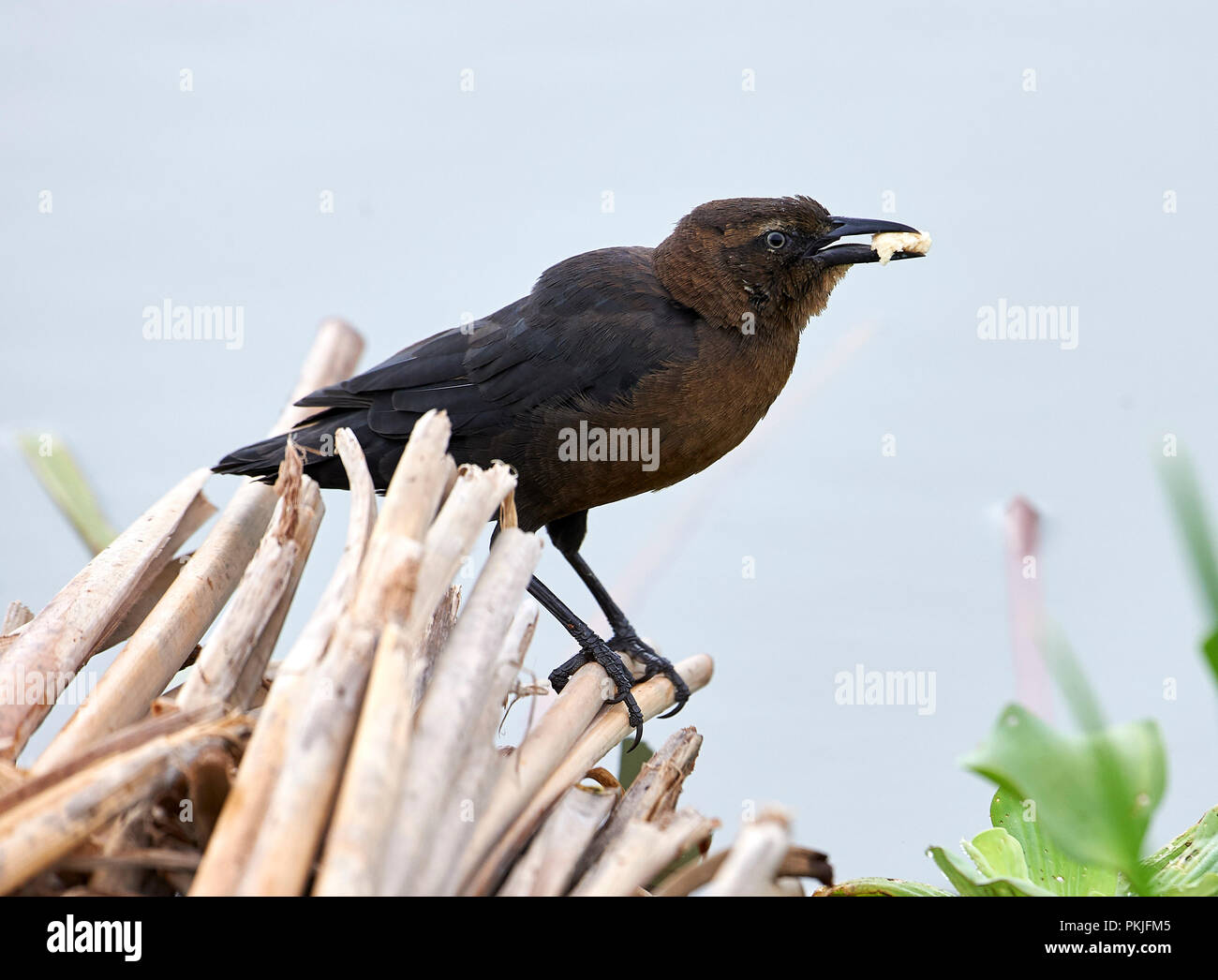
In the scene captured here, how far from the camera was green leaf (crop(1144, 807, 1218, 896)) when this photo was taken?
4.81 ft

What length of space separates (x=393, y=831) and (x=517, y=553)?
42 centimetres

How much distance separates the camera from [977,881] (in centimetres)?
146

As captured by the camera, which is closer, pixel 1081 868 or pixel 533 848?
pixel 533 848

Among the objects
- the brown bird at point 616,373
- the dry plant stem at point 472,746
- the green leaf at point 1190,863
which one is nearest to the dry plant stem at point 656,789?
the dry plant stem at point 472,746

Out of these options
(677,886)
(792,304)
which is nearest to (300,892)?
(677,886)

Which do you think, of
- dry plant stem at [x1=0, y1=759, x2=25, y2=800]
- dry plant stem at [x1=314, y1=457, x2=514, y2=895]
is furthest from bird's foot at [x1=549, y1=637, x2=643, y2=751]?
dry plant stem at [x1=0, y1=759, x2=25, y2=800]

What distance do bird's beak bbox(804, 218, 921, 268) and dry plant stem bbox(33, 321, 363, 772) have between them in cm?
117

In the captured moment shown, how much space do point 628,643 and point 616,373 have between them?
58 cm

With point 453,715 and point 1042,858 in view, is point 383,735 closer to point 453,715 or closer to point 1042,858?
point 453,715

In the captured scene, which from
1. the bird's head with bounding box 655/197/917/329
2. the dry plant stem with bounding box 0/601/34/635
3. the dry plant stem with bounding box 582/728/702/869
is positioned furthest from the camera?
the bird's head with bounding box 655/197/917/329

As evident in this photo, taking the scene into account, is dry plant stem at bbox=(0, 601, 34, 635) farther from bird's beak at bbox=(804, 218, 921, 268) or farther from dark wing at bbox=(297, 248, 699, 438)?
bird's beak at bbox=(804, 218, 921, 268)

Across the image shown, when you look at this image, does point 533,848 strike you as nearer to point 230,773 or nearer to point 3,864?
point 230,773

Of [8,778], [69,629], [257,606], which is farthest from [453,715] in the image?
[69,629]

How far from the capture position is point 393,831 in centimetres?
115
